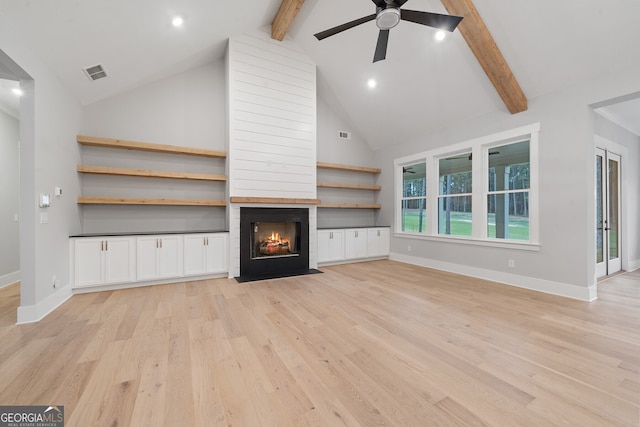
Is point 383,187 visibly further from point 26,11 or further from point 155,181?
point 26,11

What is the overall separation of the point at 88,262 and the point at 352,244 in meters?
4.50

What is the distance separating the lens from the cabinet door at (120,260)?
381 cm

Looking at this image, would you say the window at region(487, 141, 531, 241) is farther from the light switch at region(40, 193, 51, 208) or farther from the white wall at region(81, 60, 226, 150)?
the light switch at region(40, 193, 51, 208)

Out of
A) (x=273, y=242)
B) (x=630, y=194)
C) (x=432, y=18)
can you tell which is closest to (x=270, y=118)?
(x=273, y=242)

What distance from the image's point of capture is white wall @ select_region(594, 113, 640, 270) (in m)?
4.99

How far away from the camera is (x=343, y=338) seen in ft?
7.91

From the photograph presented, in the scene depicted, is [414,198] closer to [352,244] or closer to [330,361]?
[352,244]

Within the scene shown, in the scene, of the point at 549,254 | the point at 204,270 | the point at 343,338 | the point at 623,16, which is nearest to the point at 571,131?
the point at 623,16

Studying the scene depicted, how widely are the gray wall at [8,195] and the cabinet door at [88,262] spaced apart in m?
1.49

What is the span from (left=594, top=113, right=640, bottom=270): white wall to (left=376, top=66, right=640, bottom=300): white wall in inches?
81.3

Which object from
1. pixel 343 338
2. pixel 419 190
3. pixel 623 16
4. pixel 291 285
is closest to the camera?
pixel 343 338

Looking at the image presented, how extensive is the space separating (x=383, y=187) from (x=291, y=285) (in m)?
3.69

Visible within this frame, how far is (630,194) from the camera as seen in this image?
5.24 m

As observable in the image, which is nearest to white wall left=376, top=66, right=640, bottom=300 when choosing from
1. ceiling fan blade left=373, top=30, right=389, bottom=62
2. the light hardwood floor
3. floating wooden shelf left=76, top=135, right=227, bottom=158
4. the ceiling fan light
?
the light hardwood floor
